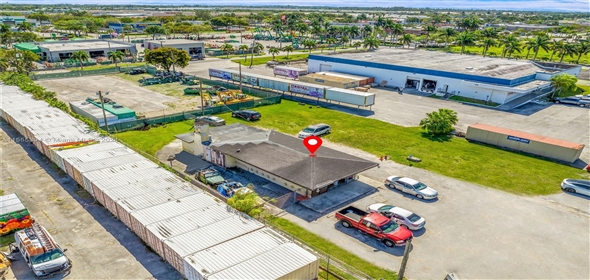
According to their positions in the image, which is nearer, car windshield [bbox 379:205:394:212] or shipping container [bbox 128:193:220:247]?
shipping container [bbox 128:193:220:247]

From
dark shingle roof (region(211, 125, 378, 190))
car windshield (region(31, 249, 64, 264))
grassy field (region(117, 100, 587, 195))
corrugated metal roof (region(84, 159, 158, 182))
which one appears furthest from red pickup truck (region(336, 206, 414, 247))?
car windshield (region(31, 249, 64, 264))

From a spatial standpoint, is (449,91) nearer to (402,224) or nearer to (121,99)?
(402,224)

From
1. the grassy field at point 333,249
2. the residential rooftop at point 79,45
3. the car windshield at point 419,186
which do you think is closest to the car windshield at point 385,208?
the car windshield at point 419,186

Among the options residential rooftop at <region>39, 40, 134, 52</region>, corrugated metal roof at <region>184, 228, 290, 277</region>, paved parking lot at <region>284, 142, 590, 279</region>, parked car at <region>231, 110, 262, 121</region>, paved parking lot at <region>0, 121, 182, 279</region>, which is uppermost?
residential rooftop at <region>39, 40, 134, 52</region>

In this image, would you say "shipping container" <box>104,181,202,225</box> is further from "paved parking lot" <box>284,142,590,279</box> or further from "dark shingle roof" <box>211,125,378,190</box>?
"paved parking lot" <box>284,142,590,279</box>

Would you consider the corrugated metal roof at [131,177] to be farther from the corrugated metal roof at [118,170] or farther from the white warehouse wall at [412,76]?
the white warehouse wall at [412,76]

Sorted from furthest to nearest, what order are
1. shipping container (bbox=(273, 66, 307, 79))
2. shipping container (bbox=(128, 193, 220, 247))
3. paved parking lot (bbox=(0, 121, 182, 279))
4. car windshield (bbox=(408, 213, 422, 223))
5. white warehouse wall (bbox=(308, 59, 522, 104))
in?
shipping container (bbox=(273, 66, 307, 79)), white warehouse wall (bbox=(308, 59, 522, 104)), car windshield (bbox=(408, 213, 422, 223)), shipping container (bbox=(128, 193, 220, 247)), paved parking lot (bbox=(0, 121, 182, 279))

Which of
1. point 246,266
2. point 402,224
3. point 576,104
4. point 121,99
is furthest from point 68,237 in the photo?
point 576,104

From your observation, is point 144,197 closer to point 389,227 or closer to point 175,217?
point 175,217
